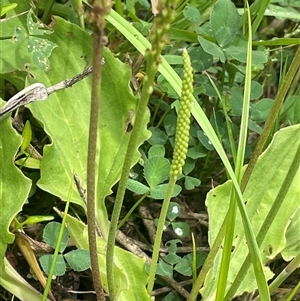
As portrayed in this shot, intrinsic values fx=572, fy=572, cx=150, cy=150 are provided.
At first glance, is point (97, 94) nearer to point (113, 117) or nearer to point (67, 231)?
point (67, 231)

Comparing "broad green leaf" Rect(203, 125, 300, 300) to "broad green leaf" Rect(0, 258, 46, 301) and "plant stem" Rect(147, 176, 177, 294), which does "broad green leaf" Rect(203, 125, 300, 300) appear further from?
"broad green leaf" Rect(0, 258, 46, 301)

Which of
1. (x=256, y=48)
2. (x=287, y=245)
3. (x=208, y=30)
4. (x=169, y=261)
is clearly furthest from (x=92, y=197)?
(x=256, y=48)

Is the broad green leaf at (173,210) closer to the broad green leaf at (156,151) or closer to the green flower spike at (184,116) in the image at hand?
the broad green leaf at (156,151)

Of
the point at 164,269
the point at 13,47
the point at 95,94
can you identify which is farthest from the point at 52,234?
the point at 95,94

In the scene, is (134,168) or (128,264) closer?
(128,264)

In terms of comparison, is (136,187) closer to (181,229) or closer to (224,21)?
(181,229)

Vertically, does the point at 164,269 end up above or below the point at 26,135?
below
